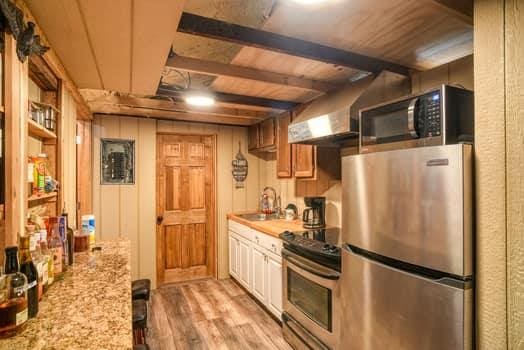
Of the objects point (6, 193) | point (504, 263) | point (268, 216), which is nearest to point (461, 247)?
point (504, 263)

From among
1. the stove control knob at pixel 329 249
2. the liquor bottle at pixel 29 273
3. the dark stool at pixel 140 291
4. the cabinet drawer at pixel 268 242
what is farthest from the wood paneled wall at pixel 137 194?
the liquor bottle at pixel 29 273

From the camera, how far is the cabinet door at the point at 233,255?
3.84 metres

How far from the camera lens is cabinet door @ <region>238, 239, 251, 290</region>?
3467 mm

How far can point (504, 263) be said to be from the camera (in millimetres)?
1095

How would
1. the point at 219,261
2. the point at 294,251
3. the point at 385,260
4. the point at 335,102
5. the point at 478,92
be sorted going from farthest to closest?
the point at 219,261 < the point at 294,251 < the point at 335,102 < the point at 385,260 < the point at 478,92

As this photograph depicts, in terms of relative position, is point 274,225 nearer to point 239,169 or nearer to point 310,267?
point 310,267

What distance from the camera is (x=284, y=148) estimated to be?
3326 mm

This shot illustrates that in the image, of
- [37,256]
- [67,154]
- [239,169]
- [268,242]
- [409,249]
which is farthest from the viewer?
[239,169]

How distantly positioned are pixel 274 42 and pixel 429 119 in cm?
88

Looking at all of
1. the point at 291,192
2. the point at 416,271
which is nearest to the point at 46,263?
the point at 416,271

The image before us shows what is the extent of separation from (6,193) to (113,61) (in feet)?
2.96

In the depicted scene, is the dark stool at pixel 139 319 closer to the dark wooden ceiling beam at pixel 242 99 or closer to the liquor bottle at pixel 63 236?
the liquor bottle at pixel 63 236

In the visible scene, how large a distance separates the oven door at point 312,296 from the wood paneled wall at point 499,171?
37.8 inches

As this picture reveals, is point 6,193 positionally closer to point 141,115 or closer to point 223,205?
point 141,115
